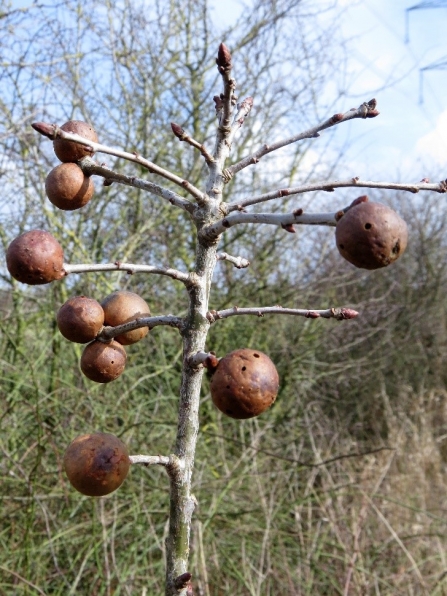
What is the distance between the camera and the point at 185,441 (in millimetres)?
825

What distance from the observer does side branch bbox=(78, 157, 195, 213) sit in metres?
0.85

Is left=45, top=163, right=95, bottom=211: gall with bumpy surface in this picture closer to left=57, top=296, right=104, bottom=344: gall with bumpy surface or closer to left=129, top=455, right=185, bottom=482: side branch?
left=57, top=296, right=104, bottom=344: gall with bumpy surface

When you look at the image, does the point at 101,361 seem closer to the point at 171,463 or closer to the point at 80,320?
Result: the point at 80,320

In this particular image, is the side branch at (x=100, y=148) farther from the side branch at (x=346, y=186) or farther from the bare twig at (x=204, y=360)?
the bare twig at (x=204, y=360)

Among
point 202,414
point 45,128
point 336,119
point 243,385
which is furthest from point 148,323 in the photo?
point 202,414

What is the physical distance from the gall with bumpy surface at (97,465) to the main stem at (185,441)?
0.26 ft

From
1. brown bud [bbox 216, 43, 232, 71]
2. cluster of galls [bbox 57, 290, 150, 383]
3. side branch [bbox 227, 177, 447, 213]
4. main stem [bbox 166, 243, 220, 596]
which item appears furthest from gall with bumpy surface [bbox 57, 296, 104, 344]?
brown bud [bbox 216, 43, 232, 71]

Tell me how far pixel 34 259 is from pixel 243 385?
346 mm

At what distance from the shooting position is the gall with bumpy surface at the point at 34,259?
80 centimetres

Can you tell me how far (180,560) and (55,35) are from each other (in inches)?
166

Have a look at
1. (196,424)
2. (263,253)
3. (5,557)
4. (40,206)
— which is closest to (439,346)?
(263,253)

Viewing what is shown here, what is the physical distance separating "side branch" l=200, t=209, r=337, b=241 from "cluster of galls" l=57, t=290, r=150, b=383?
0.61 feet

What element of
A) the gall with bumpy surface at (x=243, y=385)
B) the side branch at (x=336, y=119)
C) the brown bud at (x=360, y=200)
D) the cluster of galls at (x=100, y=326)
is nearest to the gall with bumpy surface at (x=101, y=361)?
the cluster of galls at (x=100, y=326)

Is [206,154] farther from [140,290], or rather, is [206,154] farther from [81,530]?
[140,290]
